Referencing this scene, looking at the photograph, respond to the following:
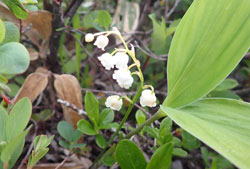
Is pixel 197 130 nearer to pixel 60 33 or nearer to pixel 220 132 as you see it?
pixel 220 132

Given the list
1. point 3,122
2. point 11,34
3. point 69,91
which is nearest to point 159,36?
point 69,91

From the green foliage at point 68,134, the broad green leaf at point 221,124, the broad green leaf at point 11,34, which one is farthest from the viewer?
the green foliage at point 68,134

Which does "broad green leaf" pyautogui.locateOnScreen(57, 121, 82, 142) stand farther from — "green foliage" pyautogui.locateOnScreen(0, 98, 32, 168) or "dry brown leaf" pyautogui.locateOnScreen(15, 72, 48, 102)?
"green foliage" pyautogui.locateOnScreen(0, 98, 32, 168)

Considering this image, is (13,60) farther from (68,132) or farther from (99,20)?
(99,20)

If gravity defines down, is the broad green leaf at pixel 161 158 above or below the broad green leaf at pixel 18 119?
below

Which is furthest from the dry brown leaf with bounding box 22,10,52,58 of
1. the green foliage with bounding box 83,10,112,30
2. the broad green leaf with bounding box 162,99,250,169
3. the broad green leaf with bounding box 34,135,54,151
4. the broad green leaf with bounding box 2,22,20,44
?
the broad green leaf with bounding box 162,99,250,169

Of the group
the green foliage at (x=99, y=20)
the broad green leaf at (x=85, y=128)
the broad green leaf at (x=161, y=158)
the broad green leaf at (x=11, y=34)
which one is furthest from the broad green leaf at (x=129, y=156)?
the green foliage at (x=99, y=20)

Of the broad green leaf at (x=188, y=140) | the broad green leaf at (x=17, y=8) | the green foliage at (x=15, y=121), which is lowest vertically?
the broad green leaf at (x=188, y=140)

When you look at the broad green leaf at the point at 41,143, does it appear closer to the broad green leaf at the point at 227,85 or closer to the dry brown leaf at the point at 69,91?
the dry brown leaf at the point at 69,91
